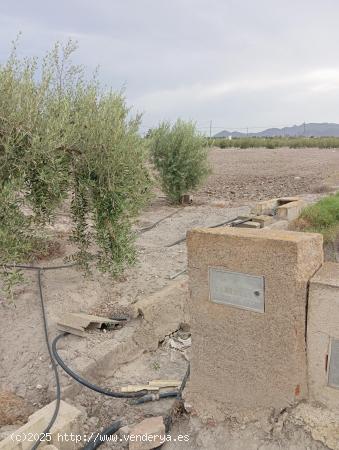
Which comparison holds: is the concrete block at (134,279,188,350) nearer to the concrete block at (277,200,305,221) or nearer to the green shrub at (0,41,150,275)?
the green shrub at (0,41,150,275)

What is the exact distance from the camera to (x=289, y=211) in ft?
28.2

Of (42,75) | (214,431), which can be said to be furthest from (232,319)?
(42,75)

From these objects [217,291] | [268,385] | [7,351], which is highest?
[217,291]

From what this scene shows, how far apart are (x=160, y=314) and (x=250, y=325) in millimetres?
2225

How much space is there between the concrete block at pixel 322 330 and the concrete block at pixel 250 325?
0.05m

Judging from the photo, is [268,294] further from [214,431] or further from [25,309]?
[25,309]

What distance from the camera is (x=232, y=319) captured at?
290 cm

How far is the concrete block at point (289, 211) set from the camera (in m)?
8.56

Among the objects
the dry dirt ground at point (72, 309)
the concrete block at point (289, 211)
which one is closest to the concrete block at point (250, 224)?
the concrete block at point (289, 211)

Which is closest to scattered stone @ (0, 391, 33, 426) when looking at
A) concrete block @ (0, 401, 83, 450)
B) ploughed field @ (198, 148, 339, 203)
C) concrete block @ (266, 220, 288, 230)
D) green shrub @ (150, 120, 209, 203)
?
concrete block @ (0, 401, 83, 450)

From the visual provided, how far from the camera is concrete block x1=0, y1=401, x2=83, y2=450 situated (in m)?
3.02

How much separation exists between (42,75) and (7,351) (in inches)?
119

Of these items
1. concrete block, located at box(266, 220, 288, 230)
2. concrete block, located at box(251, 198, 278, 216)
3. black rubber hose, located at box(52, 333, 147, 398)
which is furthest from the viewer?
concrete block, located at box(251, 198, 278, 216)

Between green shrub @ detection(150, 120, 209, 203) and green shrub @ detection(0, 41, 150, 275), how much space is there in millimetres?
6651
